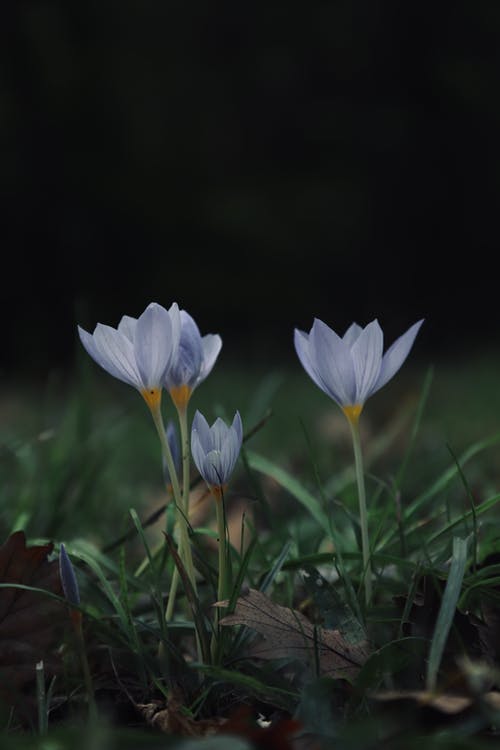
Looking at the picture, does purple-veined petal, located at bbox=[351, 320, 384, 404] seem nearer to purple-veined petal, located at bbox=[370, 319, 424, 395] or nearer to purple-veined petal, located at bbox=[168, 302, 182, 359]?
purple-veined petal, located at bbox=[370, 319, 424, 395]

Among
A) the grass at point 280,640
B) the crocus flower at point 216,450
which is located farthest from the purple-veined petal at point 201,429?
the grass at point 280,640

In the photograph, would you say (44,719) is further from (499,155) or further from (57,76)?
(499,155)

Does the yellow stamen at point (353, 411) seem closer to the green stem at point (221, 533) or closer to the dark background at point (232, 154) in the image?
the green stem at point (221, 533)

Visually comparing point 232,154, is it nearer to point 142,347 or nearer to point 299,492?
point 299,492

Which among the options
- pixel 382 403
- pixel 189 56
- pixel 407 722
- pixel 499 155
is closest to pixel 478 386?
pixel 382 403

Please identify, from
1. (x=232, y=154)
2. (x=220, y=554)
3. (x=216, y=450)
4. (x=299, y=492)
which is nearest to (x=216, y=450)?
(x=216, y=450)

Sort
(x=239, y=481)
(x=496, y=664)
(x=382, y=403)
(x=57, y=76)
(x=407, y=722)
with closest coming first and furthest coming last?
1. (x=407, y=722)
2. (x=496, y=664)
3. (x=239, y=481)
4. (x=382, y=403)
5. (x=57, y=76)
